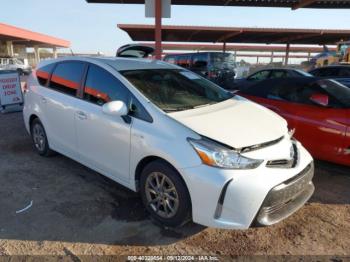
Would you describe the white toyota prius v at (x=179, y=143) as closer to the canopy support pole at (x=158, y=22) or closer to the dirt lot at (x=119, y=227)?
the dirt lot at (x=119, y=227)

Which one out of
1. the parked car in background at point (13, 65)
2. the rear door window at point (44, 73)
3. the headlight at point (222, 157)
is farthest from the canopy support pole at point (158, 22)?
the parked car in background at point (13, 65)

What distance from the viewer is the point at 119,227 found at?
124 inches

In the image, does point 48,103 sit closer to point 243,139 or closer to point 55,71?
point 55,71

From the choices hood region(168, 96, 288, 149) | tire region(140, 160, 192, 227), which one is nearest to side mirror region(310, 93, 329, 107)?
hood region(168, 96, 288, 149)

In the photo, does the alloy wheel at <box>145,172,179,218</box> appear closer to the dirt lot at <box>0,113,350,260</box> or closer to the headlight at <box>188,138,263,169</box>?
the dirt lot at <box>0,113,350,260</box>

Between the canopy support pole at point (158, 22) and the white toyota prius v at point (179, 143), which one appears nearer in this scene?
the white toyota prius v at point (179, 143)

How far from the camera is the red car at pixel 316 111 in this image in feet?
13.8

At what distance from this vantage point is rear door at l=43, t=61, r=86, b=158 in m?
4.10

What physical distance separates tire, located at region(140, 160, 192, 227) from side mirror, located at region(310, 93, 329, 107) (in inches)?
108

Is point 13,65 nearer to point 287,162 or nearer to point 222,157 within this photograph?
point 222,157

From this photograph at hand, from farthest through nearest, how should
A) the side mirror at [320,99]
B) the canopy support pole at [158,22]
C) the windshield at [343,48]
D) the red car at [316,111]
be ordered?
the windshield at [343,48]
the canopy support pole at [158,22]
the side mirror at [320,99]
the red car at [316,111]

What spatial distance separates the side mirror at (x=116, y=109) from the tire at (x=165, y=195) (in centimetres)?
62

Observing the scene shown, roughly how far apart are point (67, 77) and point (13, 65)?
2901cm

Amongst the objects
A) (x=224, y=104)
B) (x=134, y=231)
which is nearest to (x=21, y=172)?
(x=134, y=231)
